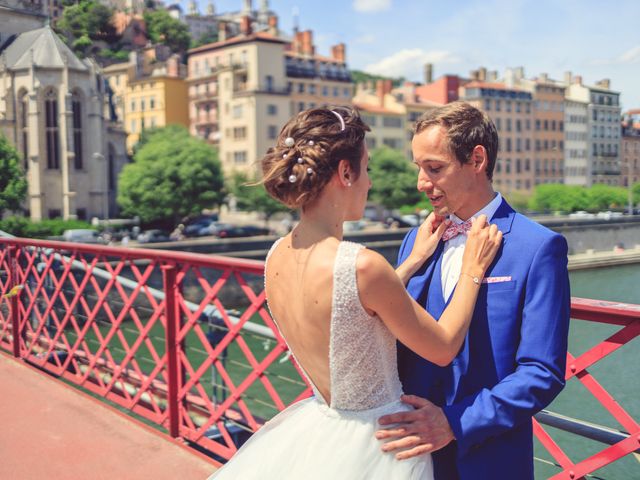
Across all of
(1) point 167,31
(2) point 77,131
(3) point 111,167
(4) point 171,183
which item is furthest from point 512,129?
(2) point 77,131

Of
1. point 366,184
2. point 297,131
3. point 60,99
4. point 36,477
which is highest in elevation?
point 60,99

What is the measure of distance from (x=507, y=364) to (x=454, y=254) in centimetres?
37

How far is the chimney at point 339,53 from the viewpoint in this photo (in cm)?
6869

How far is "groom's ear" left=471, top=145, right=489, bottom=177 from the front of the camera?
2080 millimetres

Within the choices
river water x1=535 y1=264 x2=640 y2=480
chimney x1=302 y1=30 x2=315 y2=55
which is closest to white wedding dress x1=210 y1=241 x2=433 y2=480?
river water x1=535 y1=264 x2=640 y2=480

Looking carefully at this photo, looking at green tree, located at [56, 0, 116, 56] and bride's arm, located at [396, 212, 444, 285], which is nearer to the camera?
bride's arm, located at [396, 212, 444, 285]

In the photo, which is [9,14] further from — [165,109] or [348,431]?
[348,431]

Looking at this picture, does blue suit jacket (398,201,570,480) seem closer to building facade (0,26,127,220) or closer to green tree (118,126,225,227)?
green tree (118,126,225,227)

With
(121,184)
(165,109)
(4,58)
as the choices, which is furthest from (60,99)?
(165,109)

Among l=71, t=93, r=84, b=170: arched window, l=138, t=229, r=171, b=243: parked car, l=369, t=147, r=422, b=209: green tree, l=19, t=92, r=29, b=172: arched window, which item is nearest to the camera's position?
l=138, t=229, r=171, b=243: parked car

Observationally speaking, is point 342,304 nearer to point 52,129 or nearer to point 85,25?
point 52,129

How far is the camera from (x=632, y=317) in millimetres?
2229

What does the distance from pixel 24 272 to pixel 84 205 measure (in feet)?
148

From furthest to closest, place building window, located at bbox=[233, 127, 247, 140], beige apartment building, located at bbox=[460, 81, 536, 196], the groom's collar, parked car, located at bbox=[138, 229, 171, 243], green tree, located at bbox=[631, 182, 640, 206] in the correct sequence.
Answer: green tree, located at bbox=[631, 182, 640, 206], beige apartment building, located at bbox=[460, 81, 536, 196], building window, located at bbox=[233, 127, 247, 140], parked car, located at bbox=[138, 229, 171, 243], the groom's collar
